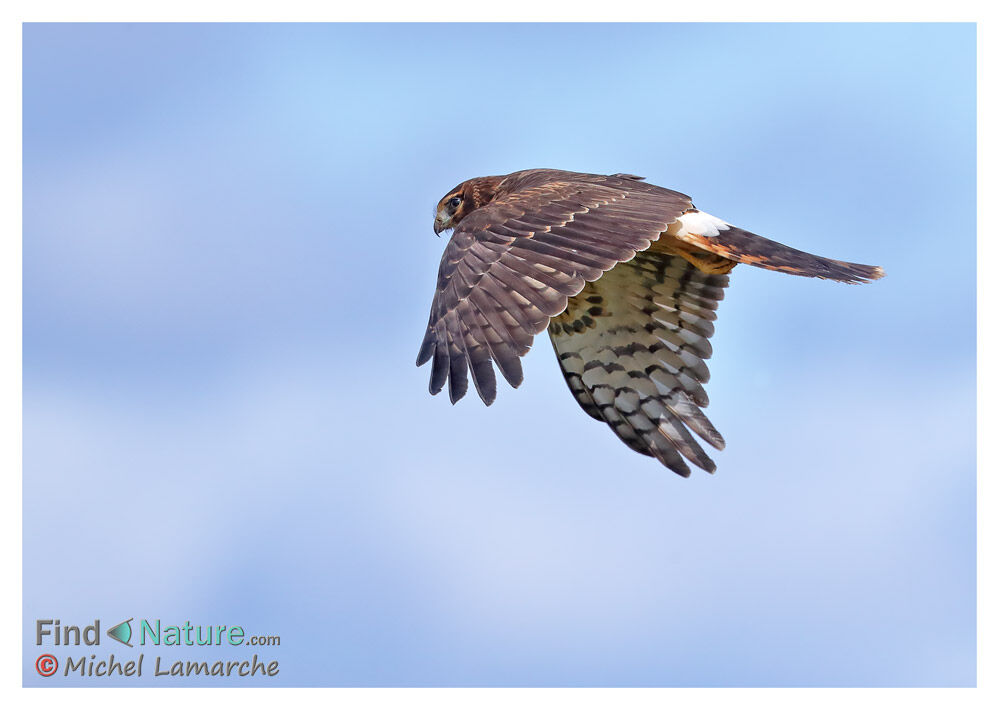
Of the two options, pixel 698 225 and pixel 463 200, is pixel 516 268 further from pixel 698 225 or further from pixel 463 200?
pixel 463 200

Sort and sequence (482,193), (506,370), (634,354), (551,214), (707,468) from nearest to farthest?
1. (506,370)
2. (551,214)
3. (707,468)
4. (634,354)
5. (482,193)

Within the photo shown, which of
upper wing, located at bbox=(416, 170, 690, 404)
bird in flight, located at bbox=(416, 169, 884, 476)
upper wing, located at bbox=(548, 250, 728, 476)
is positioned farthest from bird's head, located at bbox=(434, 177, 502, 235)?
upper wing, located at bbox=(416, 170, 690, 404)

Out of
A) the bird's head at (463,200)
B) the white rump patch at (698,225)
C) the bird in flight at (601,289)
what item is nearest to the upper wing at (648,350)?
the bird in flight at (601,289)

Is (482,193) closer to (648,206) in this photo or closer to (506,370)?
(648,206)

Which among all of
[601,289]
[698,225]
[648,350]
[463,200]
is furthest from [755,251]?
[463,200]

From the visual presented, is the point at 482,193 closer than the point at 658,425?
No

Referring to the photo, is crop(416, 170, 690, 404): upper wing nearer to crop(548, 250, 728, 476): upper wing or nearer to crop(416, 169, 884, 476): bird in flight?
crop(416, 169, 884, 476): bird in flight

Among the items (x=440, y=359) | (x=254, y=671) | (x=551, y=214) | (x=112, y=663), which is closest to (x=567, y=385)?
(x=551, y=214)
